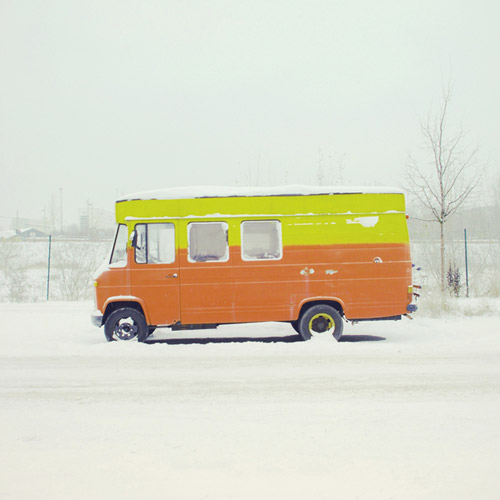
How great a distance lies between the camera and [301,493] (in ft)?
9.98

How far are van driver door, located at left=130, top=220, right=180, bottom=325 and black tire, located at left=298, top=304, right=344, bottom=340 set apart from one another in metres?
2.36

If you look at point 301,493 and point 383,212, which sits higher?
point 383,212

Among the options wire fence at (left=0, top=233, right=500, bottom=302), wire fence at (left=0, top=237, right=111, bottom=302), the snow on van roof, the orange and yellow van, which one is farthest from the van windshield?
wire fence at (left=0, top=237, right=111, bottom=302)

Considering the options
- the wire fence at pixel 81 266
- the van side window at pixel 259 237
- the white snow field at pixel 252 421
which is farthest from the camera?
the wire fence at pixel 81 266

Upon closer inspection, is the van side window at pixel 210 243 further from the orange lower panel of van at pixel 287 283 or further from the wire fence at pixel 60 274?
the wire fence at pixel 60 274

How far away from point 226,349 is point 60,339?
377 cm

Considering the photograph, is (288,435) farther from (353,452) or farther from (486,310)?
(486,310)

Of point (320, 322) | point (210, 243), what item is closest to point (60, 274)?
point (210, 243)

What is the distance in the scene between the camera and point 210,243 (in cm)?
834

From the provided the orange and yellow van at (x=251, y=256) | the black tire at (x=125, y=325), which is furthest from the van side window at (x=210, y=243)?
the black tire at (x=125, y=325)

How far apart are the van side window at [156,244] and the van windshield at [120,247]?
26cm

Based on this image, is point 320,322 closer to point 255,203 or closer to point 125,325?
point 255,203

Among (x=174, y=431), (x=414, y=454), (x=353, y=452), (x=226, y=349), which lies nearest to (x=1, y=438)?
(x=174, y=431)

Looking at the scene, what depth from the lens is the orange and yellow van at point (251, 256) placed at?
27.0ft
